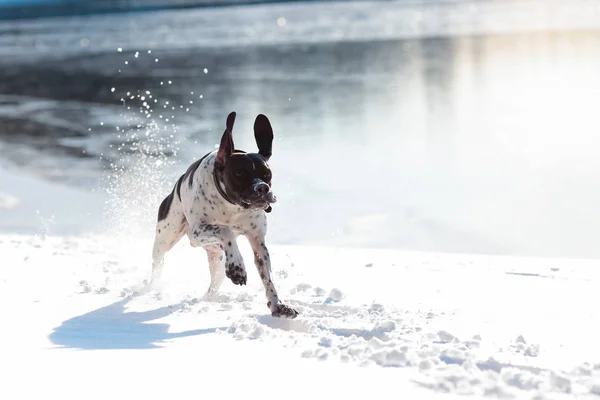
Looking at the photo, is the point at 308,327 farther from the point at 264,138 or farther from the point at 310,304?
the point at 264,138

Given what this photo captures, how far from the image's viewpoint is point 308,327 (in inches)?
190

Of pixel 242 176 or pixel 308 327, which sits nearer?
pixel 308 327

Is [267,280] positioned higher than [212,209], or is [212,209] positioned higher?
[212,209]

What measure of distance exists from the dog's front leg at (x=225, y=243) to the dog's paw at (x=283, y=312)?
0.78 feet

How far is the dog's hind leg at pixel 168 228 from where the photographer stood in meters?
5.99

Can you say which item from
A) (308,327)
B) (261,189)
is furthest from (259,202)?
(308,327)

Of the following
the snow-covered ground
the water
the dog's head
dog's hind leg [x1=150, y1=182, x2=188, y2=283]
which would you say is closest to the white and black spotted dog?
the dog's head

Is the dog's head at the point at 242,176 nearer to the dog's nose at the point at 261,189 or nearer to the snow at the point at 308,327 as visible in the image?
Result: the dog's nose at the point at 261,189

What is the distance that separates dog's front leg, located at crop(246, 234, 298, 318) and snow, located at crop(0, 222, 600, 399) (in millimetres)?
63

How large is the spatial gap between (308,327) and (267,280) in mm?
512

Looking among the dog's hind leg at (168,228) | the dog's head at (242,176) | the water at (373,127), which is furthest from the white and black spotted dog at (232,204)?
the water at (373,127)

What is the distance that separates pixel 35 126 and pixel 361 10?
3644 centimetres

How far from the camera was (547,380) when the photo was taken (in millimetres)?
3742

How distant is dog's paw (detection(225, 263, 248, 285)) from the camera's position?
509cm
